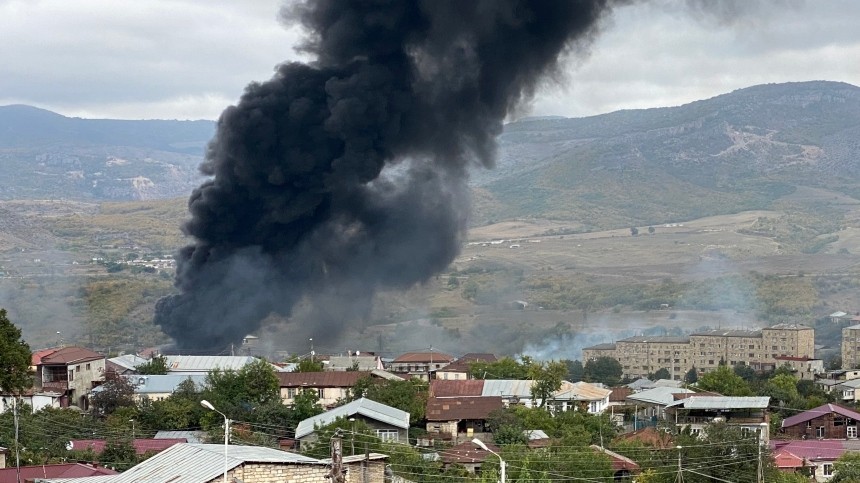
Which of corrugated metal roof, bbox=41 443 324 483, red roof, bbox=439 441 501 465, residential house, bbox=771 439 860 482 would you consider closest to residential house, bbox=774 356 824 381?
residential house, bbox=771 439 860 482

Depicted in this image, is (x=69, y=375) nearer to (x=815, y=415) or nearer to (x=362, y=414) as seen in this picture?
(x=362, y=414)

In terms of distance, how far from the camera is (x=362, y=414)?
49.3 metres

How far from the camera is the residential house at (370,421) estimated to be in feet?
157

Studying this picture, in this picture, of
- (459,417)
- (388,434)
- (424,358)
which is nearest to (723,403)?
(459,417)

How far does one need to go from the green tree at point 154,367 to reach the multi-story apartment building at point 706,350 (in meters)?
48.8

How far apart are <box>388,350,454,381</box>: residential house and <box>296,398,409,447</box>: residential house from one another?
32.2 meters

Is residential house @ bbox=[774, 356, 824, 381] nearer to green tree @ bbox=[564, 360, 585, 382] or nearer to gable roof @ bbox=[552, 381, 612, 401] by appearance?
green tree @ bbox=[564, 360, 585, 382]

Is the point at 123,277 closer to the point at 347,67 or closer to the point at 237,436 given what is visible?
the point at 347,67

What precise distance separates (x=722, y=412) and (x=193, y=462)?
109 feet

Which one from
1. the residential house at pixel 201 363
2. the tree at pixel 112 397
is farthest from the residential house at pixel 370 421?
the residential house at pixel 201 363

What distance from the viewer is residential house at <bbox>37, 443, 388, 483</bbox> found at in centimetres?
2481

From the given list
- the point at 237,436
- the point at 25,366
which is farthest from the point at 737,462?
the point at 25,366

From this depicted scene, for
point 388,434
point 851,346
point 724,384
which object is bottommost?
point 851,346

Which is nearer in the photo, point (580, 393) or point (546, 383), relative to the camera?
point (546, 383)
